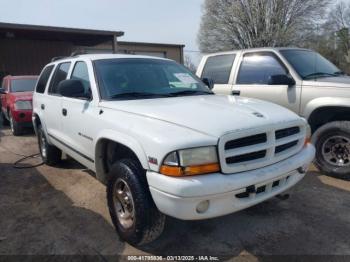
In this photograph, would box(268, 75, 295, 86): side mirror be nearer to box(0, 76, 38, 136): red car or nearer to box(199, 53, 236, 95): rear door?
box(199, 53, 236, 95): rear door

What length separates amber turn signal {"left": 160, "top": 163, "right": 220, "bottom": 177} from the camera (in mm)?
2512

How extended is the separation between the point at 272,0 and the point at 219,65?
24079mm

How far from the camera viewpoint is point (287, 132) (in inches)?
124

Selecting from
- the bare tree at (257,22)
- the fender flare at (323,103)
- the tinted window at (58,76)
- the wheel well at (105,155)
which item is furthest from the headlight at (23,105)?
the bare tree at (257,22)

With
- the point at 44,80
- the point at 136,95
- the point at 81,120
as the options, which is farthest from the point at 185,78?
the point at 44,80

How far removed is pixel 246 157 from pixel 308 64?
3.37 meters

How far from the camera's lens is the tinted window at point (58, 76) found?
4813mm

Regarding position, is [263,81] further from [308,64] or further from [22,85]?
[22,85]

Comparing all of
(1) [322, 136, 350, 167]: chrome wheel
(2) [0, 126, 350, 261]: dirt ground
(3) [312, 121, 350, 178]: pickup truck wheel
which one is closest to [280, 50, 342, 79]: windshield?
(3) [312, 121, 350, 178]: pickup truck wheel

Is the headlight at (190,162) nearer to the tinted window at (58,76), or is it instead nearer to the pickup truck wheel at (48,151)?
the tinted window at (58,76)

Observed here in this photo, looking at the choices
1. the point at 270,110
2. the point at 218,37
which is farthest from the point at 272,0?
the point at 270,110

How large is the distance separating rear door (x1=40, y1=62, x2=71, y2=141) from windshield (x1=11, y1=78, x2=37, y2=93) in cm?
492

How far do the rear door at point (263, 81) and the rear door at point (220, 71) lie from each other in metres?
0.17

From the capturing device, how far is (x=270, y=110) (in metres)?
3.27
